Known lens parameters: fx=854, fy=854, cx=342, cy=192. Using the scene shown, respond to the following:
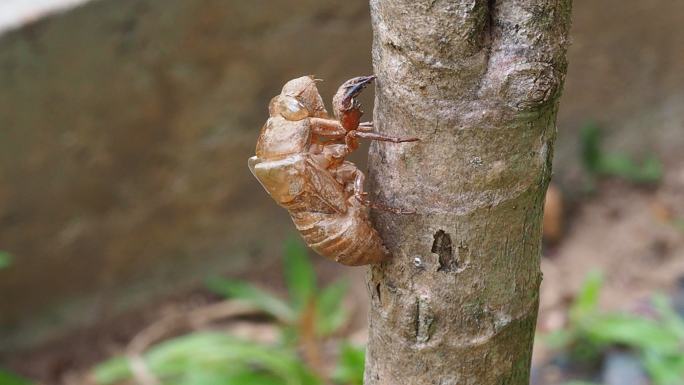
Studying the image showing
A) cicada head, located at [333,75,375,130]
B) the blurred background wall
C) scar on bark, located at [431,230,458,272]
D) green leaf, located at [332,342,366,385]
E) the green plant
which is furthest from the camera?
the green plant

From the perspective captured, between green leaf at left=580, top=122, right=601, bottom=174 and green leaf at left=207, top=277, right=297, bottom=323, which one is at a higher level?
green leaf at left=580, top=122, right=601, bottom=174

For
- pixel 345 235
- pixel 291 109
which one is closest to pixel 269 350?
pixel 291 109

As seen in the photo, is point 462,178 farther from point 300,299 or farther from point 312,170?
point 300,299

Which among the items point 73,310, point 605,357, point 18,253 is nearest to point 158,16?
point 18,253

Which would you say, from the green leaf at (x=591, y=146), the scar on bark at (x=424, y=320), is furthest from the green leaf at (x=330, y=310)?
the scar on bark at (x=424, y=320)

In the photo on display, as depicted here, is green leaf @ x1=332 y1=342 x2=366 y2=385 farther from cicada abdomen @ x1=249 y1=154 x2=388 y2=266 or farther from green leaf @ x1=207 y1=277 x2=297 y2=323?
cicada abdomen @ x1=249 y1=154 x2=388 y2=266

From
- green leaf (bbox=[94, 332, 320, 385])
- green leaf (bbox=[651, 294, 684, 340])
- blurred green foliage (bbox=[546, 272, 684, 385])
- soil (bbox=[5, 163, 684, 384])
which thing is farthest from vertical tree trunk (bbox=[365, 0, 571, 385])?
soil (bbox=[5, 163, 684, 384])

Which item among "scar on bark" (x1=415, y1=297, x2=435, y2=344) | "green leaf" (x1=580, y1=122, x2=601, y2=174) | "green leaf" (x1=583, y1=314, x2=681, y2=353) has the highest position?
"green leaf" (x1=580, y1=122, x2=601, y2=174)

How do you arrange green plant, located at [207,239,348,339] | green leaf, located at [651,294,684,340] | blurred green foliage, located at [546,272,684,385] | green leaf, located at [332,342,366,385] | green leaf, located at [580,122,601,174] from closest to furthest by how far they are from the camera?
green leaf, located at [332,342,366,385]
blurred green foliage, located at [546,272,684,385]
green leaf, located at [651,294,684,340]
green plant, located at [207,239,348,339]
green leaf, located at [580,122,601,174]
